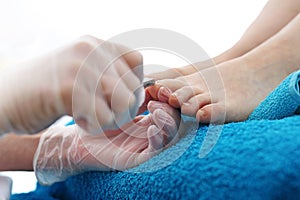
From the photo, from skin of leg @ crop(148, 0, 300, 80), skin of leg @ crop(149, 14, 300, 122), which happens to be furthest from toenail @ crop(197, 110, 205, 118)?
skin of leg @ crop(148, 0, 300, 80)

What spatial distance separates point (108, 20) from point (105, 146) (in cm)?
70

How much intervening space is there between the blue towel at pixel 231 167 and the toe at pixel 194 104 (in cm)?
4

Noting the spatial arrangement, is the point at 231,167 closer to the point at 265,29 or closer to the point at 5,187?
the point at 5,187

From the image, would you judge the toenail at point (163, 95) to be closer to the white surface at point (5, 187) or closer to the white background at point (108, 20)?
the white surface at point (5, 187)

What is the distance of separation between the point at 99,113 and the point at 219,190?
0.52 ft

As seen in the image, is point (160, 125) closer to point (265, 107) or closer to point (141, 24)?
point (265, 107)

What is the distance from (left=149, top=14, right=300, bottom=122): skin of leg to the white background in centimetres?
41

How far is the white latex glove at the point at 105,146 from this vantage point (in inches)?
22.3

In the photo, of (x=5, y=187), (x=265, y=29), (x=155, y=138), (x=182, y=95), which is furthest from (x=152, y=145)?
(x=265, y=29)

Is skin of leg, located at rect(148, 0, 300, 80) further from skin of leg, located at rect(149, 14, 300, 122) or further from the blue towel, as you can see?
the blue towel

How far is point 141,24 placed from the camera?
1223 millimetres

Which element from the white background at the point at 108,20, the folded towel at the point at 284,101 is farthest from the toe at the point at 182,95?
the white background at the point at 108,20

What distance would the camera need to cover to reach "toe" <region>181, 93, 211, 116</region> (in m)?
0.62

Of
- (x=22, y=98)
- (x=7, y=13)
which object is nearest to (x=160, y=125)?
(x=22, y=98)
